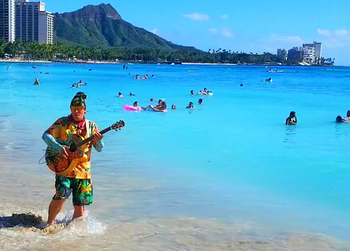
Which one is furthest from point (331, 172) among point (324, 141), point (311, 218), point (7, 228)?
point (7, 228)

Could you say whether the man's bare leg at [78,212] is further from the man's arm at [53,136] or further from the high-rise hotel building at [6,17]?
the high-rise hotel building at [6,17]

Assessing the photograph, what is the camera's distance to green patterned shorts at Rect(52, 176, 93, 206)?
17.8 ft

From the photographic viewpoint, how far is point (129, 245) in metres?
5.66

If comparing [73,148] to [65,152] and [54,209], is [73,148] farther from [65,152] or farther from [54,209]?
[54,209]

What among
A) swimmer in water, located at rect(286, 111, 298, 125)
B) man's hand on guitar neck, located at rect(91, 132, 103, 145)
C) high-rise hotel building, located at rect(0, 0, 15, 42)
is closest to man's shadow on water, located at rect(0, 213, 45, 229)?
man's hand on guitar neck, located at rect(91, 132, 103, 145)

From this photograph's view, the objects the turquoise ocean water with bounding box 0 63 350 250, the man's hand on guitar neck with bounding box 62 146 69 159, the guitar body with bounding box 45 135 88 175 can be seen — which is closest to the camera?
the man's hand on guitar neck with bounding box 62 146 69 159

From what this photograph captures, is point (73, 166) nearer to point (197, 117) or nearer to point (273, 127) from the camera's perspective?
point (273, 127)

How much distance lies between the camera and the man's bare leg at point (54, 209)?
5.59m

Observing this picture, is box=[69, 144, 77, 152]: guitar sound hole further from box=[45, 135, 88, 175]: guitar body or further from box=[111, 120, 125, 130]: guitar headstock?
box=[111, 120, 125, 130]: guitar headstock

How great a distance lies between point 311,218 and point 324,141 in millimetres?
8926

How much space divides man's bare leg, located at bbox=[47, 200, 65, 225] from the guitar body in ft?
1.34

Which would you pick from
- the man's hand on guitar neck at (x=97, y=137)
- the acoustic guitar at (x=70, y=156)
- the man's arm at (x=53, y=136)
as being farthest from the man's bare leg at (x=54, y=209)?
the man's hand on guitar neck at (x=97, y=137)

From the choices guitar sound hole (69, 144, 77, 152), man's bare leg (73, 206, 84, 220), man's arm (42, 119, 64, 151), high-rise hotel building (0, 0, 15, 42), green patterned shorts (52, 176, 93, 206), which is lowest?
man's bare leg (73, 206, 84, 220)

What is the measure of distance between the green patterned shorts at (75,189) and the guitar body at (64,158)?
0.37ft
